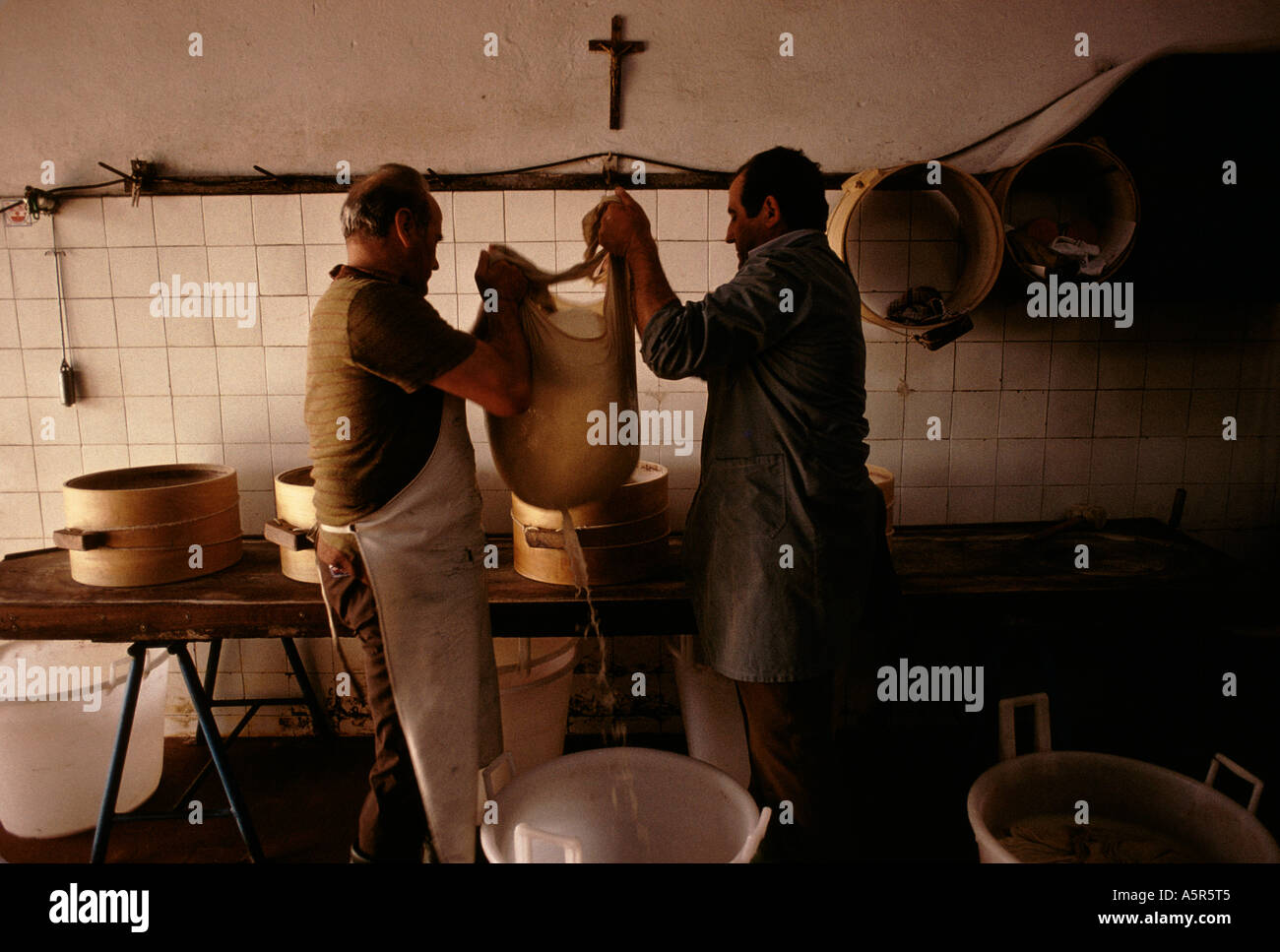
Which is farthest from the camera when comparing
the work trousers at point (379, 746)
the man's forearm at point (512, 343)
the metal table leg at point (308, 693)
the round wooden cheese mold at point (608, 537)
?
the metal table leg at point (308, 693)

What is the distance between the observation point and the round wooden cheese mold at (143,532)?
2123mm

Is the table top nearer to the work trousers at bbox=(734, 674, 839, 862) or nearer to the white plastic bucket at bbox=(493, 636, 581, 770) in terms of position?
the white plastic bucket at bbox=(493, 636, 581, 770)

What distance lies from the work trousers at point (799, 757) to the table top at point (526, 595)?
1.43 ft

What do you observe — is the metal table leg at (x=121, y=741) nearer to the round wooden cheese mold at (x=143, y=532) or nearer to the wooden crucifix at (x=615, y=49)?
the round wooden cheese mold at (x=143, y=532)

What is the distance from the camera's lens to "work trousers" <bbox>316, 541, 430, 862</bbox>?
1743 mm

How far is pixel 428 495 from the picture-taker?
173cm

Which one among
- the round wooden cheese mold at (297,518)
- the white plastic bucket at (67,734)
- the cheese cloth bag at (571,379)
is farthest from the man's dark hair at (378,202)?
the white plastic bucket at (67,734)

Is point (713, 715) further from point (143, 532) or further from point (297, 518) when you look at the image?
point (143, 532)

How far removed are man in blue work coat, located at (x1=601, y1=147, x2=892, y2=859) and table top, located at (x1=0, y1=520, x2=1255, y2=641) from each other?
0.44 meters

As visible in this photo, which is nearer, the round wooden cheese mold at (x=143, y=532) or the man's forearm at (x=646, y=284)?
the man's forearm at (x=646, y=284)

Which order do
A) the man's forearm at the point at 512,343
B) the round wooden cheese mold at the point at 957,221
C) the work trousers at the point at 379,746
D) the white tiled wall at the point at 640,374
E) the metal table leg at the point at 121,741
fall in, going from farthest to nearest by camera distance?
the white tiled wall at the point at 640,374, the round wooden cheese mold at the point at 957,221, the metal table leg at the point at 121,741, the work trousers at the point at 379,746, the man's forearm at the point at 512,343

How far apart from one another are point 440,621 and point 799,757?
845 mm
